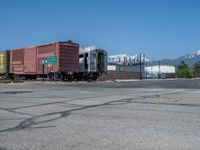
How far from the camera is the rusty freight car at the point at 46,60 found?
151ft

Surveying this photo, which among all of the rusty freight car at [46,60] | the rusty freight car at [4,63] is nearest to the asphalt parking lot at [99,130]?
the rusty freight car at [46,60]

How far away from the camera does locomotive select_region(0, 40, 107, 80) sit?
1821 inches

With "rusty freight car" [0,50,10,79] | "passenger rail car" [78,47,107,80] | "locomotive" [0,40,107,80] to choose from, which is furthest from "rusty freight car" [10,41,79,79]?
"rusty freight car" [0,50,10,79]

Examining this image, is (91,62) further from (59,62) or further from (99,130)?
(99,130)

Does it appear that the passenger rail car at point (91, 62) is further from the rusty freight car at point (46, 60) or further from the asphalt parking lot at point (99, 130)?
the asphalt parking lot at point (99, 130)

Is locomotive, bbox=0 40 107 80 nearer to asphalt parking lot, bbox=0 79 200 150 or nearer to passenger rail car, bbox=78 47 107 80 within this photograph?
passenger rail car, bbox=78 47 107 80

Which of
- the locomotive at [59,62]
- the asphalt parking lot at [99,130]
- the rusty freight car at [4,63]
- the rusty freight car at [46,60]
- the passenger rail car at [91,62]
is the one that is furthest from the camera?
the rusty freight car at [4,63]

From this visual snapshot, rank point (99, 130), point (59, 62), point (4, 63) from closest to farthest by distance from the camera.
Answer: point (99, 130)
point (59, 62)
point (4, 63)

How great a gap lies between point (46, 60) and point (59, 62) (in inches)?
59.4

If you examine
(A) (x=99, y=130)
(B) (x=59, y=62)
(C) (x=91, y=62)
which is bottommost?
(A) (x=99, y=130)

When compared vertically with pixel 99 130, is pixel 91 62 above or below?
above

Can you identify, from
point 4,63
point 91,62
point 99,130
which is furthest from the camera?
point 4,63

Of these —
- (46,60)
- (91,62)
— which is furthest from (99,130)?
(91,62)

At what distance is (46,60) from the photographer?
45781 mm
